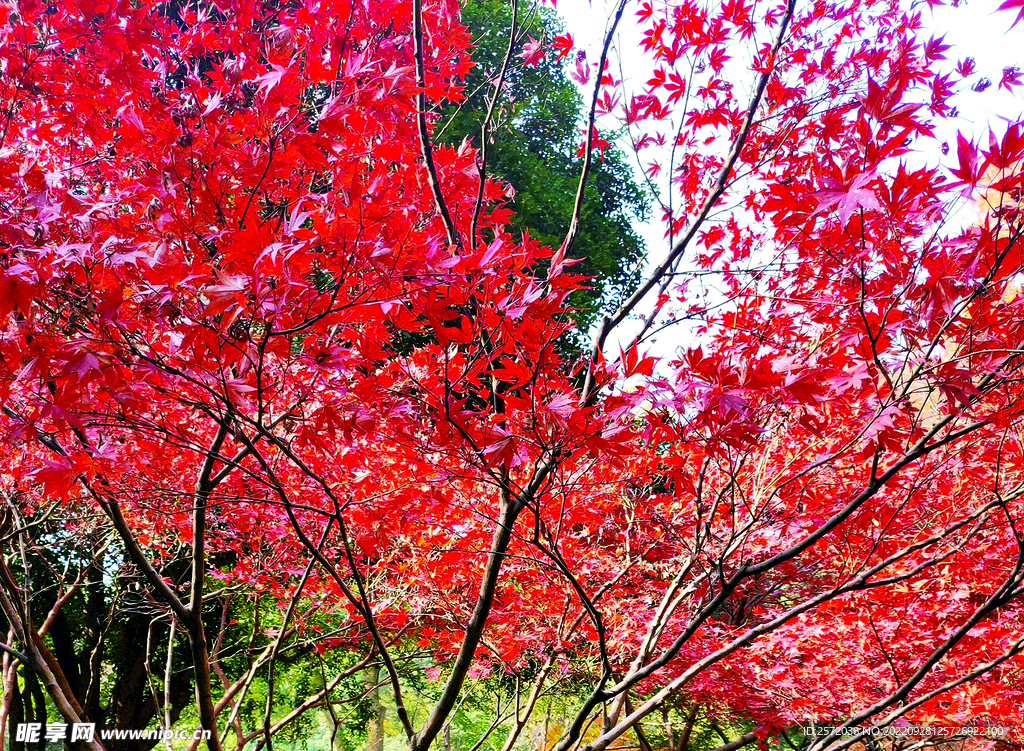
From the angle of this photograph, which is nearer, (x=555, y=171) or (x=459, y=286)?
(x=459, y=286)

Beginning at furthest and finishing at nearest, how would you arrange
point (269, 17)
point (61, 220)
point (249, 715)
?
point (249, 715) < point (269, 17) < point (61, 220)

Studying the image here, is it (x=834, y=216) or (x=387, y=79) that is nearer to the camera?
(x=387, y=79)

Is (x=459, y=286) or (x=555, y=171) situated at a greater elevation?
(x=555, y=171)

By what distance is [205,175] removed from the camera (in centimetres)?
216

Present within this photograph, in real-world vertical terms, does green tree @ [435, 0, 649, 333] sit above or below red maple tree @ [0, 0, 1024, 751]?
above

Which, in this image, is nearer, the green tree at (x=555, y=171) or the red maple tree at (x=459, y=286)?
A: the red maple tree at (x=459, y=286)

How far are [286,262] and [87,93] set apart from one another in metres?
1.51

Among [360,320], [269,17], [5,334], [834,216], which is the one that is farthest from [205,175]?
[834,216]

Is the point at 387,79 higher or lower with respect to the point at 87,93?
lower

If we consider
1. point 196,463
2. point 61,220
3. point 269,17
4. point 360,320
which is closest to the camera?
point 61,220

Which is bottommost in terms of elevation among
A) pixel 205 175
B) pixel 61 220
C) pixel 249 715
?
pixel 249 715

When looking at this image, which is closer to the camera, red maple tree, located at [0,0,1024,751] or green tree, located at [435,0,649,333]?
red maple tree, located at [0,0,1024,751]

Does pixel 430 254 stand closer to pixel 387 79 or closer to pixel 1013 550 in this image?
pixel 387 79

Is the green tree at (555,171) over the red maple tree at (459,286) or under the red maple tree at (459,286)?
over
